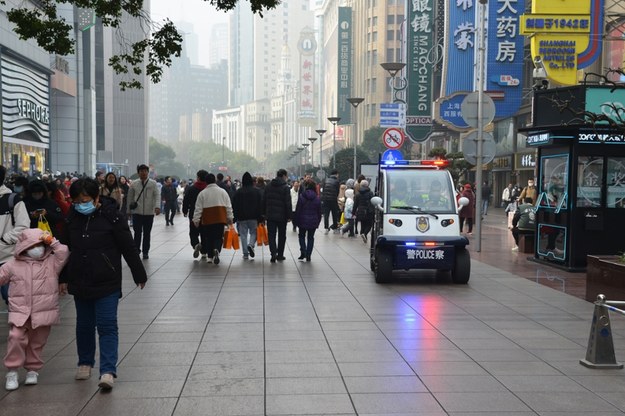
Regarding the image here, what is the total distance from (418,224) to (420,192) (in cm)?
64

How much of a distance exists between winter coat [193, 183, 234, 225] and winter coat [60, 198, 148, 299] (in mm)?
9068

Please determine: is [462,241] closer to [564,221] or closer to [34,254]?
[564,221]

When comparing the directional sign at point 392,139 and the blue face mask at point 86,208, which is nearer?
the blue face mask at point 86,208

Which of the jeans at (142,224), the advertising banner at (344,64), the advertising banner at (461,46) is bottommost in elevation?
the jeans at (142,224)

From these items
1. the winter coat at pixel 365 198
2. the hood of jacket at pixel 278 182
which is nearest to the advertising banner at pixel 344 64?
the winter coat at pixel 365 198

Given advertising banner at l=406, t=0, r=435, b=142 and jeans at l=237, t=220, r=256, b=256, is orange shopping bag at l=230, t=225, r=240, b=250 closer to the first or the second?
jeans at l=237, t=220, r=256, b=256

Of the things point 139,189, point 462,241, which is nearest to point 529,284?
point 462,241

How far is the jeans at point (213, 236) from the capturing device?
15.8 metres

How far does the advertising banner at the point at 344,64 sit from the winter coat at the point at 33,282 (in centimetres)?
10370

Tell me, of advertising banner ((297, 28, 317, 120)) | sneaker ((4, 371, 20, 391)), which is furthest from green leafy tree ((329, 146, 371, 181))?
advertising banner ((297, 28, 317, 120))

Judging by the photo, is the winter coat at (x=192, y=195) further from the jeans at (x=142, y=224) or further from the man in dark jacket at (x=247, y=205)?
the jeans at (x=142, y=224)

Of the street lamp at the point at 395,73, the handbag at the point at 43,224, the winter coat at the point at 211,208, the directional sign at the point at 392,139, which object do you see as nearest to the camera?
the handbag at the point at 43,224

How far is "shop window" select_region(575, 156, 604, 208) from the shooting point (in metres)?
14.3

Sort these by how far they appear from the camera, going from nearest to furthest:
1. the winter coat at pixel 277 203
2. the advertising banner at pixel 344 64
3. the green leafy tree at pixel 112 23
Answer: the green leafy tree at pixel 112 23, the winter coat at pixel 277 203, the advertising banner at pixel 344 64
